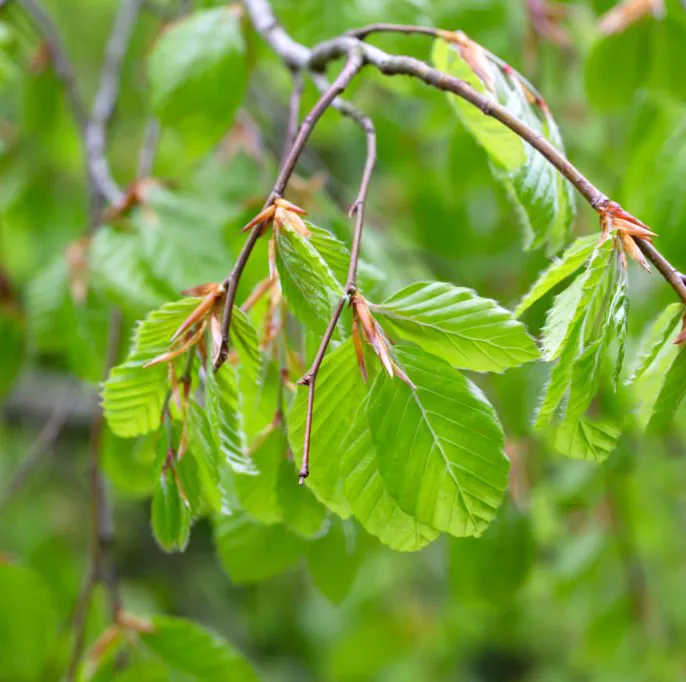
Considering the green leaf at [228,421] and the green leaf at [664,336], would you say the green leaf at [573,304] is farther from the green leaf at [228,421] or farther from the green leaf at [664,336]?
the green leaf at [228,421]

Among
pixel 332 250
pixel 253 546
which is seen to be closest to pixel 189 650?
pixel 253 546

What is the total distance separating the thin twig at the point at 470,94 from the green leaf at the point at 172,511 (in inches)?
12.2

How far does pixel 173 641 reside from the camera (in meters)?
0.84

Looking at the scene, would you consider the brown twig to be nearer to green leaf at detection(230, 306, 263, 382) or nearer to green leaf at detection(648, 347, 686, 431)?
green leaf at detection(230, 306, 263, 382)

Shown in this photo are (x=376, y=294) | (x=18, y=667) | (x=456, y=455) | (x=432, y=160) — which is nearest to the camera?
(x=456, y=455)

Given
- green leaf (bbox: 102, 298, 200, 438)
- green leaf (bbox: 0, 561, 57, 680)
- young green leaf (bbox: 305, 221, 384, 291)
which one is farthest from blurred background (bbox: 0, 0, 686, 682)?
young green leaf (bbox: 305, 221, 384, 291)

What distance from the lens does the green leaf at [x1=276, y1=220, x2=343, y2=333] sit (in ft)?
1.59

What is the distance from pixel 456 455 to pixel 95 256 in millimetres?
554

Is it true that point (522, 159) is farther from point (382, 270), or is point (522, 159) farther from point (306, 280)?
point (382, 270)

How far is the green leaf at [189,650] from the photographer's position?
841mm

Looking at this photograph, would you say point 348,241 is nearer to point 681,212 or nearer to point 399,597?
point 681,212

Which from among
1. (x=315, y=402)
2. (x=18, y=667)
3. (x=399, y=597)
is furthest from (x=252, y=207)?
(x=399, y=597)

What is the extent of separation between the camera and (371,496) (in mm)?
508

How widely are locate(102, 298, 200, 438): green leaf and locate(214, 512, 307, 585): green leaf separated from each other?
0.81ft
